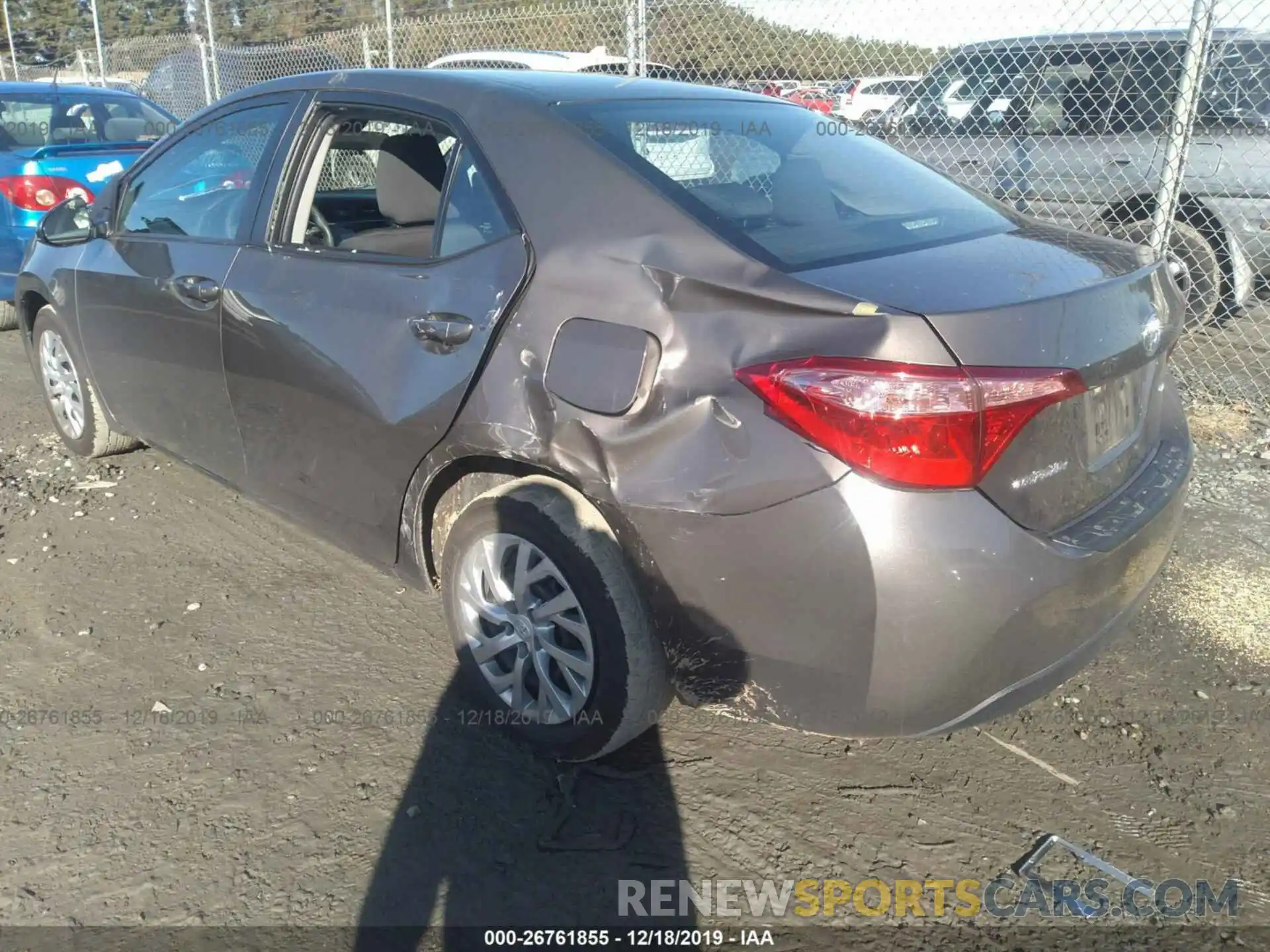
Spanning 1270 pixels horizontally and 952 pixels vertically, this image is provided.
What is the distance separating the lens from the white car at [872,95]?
292 inches

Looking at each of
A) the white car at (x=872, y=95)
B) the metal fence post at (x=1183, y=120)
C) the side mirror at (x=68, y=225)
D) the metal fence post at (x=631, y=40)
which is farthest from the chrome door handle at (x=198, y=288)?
the white car at (x=872, y=95)

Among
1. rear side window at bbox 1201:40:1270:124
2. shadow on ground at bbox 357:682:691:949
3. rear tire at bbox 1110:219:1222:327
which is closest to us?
shadow on ground at bbox 357:682:691:949

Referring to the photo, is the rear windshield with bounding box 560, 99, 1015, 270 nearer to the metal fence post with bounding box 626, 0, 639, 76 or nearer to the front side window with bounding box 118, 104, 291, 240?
the front side window with bounding box 118, 104, 291, 240

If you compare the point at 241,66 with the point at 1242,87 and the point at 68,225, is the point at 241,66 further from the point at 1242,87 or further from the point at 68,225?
the point at 1242,87

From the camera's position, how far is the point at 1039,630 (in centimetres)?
214

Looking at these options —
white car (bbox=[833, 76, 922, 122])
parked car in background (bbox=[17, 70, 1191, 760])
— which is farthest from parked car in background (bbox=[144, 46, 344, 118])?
parked car in background (bbox=[17, 70, 1191, 760])

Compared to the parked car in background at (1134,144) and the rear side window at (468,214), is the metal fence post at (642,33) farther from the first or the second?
the rear side window at (468,214)

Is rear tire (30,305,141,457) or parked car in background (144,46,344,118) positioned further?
parked car in background (144,46,344,118)

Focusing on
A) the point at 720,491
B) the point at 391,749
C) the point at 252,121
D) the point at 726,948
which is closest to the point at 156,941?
the point at 391,749

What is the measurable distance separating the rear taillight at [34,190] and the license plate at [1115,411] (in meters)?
6.23

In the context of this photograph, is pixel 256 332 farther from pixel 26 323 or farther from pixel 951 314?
pixel 26 323

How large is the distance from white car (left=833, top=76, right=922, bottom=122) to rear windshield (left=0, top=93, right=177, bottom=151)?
5299mm

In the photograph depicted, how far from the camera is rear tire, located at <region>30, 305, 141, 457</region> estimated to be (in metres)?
4.40

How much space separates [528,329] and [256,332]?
116 centimetres
